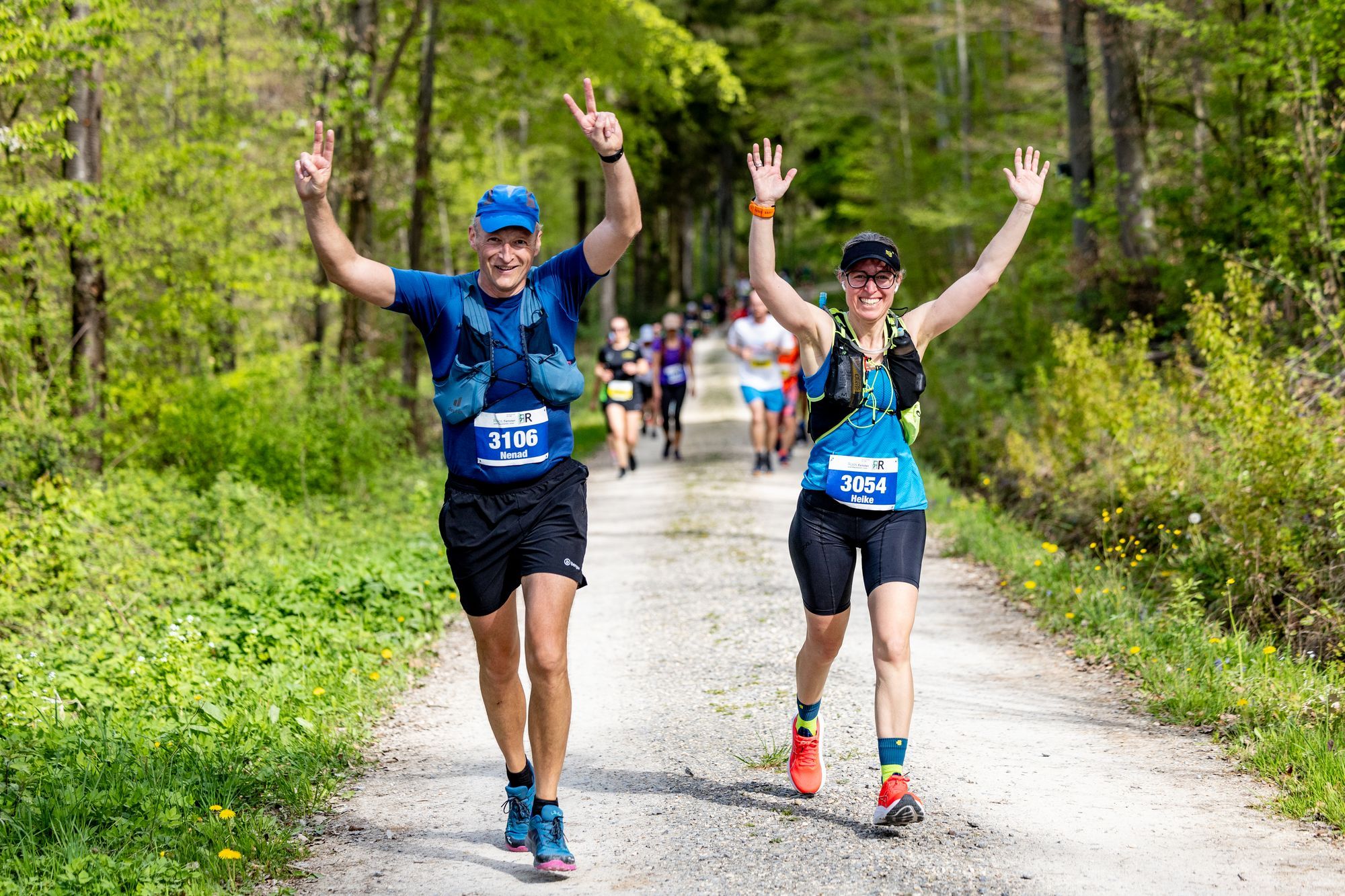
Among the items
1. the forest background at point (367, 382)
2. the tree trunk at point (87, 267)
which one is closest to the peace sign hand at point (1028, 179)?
the forest background at point (367, 382)

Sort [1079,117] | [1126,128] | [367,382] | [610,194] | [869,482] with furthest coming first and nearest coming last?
[1079,117]
[1126,128]
[367,382]
[869,482]
[610,194]

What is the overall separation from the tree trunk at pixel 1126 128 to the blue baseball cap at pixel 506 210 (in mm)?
13803

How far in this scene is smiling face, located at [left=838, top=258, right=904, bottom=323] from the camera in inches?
187

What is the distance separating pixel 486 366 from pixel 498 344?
0.09m

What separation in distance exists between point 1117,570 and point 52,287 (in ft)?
37.0

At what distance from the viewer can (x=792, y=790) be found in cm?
518

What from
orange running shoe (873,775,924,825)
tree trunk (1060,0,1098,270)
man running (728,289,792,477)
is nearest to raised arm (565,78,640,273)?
orange running shoe (873,775,924,825)

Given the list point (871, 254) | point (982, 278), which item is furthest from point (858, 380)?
point (982, 278)

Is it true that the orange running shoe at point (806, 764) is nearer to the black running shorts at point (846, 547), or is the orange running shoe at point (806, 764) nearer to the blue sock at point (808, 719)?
the blue sock at point (808, 719)

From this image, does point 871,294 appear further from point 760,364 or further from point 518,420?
point 760,364

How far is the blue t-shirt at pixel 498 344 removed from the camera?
14.4 feet

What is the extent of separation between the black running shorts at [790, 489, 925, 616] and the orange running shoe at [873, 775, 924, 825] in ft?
2.15

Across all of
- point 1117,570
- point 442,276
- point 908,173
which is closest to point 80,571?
point 442,276

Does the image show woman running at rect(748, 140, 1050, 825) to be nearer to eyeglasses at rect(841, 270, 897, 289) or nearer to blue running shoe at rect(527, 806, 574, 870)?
eyeglasses at rect(841, 270, 897, 289)
